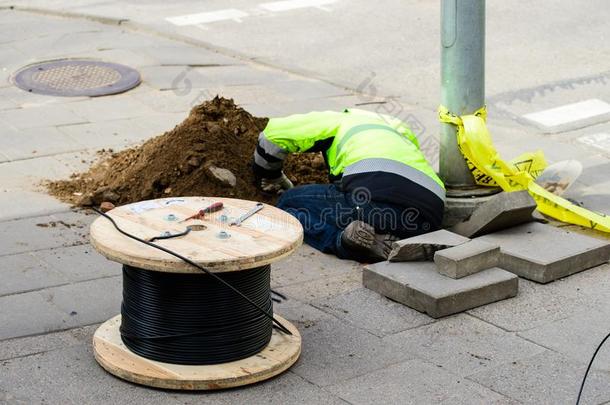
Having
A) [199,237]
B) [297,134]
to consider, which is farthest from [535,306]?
[199,237]

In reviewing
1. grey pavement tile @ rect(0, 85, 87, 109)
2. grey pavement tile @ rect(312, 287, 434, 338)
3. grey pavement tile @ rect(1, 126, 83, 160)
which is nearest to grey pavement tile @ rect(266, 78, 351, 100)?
grey pavement tile @ rect(0, 85, 87, 109)

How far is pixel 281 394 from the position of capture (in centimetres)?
532

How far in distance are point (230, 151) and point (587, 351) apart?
333 cm

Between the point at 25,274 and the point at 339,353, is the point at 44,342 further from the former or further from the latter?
the point at 339,353

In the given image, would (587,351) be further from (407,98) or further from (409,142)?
(407,98)

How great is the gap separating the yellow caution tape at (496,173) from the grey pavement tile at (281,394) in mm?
2725

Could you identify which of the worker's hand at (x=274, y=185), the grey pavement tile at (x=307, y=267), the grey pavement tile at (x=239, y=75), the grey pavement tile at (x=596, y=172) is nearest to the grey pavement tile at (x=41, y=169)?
the worker's hand at (x=274, y=185)

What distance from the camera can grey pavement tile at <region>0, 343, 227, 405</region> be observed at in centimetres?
521

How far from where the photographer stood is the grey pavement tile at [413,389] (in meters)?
5.27

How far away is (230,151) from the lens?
8070mm

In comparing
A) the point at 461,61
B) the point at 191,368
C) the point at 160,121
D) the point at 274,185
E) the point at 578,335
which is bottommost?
the point at 578,335

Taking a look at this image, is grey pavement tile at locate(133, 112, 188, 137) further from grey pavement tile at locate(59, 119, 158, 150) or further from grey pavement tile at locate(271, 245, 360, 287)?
grey pavement tile at locate(271, 245, 360, 287)

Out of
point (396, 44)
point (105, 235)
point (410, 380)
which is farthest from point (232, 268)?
point (396, 44)

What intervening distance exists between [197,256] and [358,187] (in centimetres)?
219
